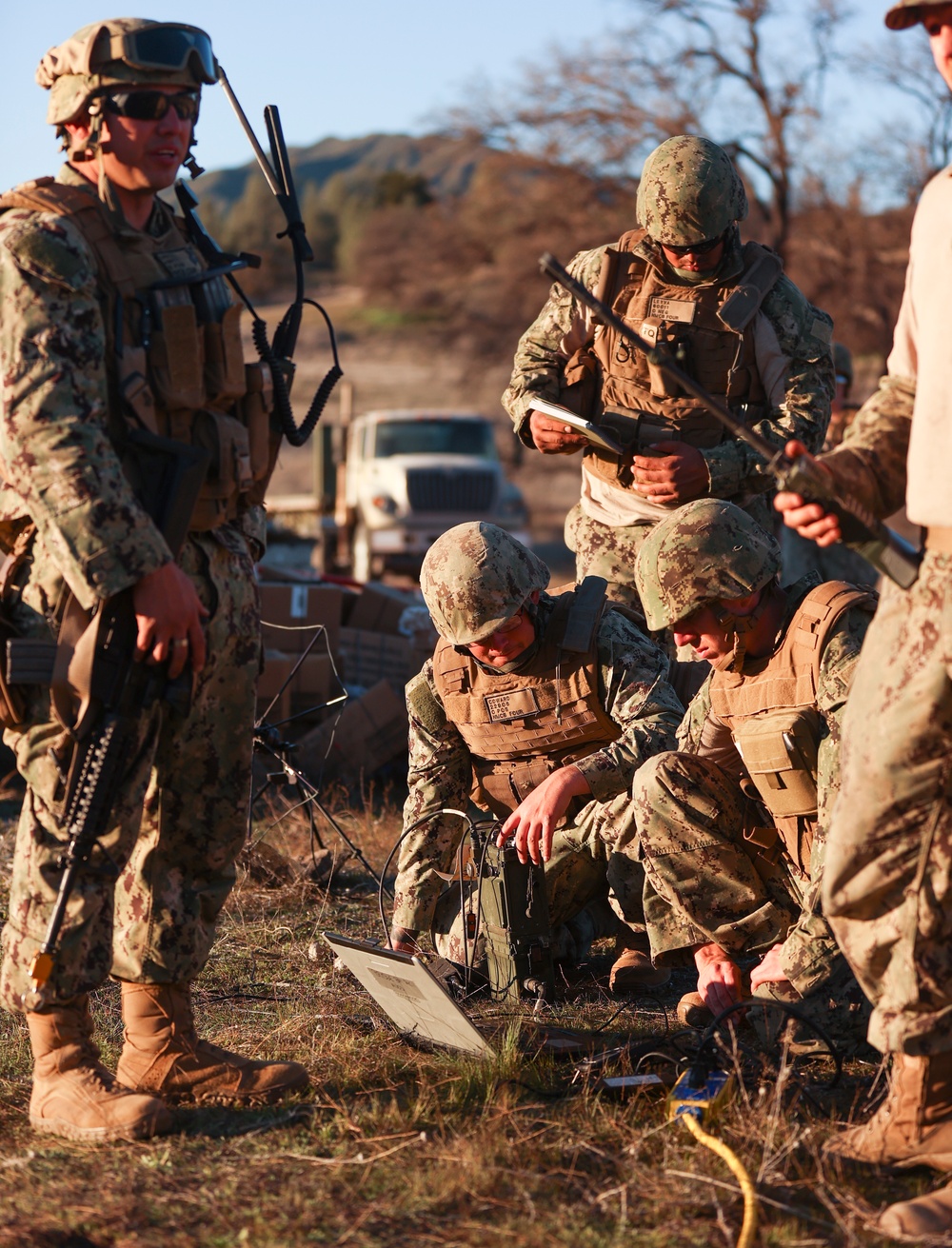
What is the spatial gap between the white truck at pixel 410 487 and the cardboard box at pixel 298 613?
35.1 ft

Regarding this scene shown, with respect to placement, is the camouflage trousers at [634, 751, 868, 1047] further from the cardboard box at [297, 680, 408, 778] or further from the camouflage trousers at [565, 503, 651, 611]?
the cardboard box at [297, 680, 408, 778]

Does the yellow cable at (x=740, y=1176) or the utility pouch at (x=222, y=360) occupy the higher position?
the utility pouch at (x=222, y=360)

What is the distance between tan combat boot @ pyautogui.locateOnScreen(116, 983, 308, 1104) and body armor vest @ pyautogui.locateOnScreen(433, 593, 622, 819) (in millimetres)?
1491

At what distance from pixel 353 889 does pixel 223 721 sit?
2683 mm

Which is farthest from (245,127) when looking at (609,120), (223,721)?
(609,120)

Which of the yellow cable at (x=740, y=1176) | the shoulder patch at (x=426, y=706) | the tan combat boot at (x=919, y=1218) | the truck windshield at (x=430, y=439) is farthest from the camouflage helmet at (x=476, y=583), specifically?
the truck windshield at (x=430, y=439)

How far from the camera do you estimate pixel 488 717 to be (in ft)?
15.9

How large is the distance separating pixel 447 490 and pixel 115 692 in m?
17.5

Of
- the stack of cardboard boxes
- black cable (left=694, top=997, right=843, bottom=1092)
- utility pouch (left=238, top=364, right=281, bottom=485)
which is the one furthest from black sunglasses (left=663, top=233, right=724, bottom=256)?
the stack of cardboard boxes

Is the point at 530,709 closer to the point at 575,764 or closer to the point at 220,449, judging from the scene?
the point at 575,764

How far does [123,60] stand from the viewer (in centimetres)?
333

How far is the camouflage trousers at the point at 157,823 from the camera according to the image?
3.39m

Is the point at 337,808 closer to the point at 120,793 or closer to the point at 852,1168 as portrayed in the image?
the point at 120,793

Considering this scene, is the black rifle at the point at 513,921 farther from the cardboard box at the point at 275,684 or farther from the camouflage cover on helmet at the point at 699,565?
the cardboard box at the point at 275,684
